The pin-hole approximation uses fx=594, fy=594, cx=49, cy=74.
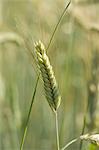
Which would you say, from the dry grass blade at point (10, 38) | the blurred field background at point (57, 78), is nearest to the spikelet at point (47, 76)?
the blurred field background at point (57, 78)

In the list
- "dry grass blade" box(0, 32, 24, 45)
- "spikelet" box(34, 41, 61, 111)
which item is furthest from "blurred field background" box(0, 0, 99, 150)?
"spikelet" box(34, 41, 61, 111)

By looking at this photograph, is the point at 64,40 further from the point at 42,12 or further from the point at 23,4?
the point at 23,4

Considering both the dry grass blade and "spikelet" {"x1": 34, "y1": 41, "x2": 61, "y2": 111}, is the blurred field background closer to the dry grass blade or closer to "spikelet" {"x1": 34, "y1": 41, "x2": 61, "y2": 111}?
the dry grass blade

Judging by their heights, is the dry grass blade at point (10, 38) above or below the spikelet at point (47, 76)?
above

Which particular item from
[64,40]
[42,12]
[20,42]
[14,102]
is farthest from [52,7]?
[20,42]

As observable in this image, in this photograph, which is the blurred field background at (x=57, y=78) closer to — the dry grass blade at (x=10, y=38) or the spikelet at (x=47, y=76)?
the dry grass blade at (x=10, y=38)

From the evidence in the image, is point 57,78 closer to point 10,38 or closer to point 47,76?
point 10,38

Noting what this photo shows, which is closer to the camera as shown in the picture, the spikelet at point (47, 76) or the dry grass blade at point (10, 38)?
the spikelet at point (47, 76)
